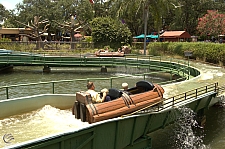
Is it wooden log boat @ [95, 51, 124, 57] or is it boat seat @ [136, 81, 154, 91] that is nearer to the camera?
boat seat @ [136, 81, 154, 91]

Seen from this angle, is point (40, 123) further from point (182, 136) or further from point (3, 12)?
point (3, 12)

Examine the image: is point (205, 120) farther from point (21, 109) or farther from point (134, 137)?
point (21, 109)

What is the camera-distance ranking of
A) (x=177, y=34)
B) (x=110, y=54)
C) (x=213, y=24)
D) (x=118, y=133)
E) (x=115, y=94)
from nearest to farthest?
(x=118, y=133) < (x=115, y=94) < (x=110, y=54) < (x=213, y=24) < (x=177, y=34)

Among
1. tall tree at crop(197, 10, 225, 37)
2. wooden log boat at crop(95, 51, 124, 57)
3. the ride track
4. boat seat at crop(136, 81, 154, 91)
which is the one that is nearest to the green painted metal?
the ride track

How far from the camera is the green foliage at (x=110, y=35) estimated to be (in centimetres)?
4434

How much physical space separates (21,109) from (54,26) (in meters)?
65.5

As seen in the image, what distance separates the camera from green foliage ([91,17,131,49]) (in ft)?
145

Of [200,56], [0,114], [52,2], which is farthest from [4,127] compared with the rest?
[52,2]

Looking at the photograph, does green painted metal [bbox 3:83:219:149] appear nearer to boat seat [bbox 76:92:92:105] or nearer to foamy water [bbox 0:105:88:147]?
foamy water [bbox 0:105:88:147]

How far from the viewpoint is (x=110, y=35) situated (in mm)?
44312

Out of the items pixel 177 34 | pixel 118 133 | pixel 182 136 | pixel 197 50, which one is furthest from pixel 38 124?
pixel 177 34

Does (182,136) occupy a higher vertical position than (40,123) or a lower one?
lower

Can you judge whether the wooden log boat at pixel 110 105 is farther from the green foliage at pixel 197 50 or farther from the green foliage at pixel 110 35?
the green foliage at pixel 110 35

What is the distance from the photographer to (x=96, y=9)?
72188 mm
